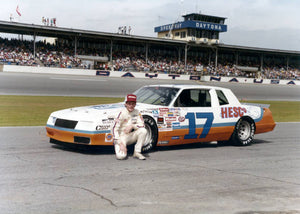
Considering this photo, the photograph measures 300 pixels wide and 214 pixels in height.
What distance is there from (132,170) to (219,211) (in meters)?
2.16

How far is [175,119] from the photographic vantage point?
25.9 ft

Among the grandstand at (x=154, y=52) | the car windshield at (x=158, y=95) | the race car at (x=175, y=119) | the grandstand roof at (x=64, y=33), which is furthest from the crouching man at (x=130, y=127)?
the grandstand roof at (x=64, y=33)

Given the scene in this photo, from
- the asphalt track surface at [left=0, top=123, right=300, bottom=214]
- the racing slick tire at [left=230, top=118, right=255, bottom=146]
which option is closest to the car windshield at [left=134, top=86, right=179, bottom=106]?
the asphalt track surface at [left=0, top=123, right=300, bottom=214]

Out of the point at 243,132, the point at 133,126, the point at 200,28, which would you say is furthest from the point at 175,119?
the point at 200,28

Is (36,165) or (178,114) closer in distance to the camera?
(36,165)

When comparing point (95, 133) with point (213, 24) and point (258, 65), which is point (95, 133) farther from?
point (213, 24)

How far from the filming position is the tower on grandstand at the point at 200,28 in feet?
247

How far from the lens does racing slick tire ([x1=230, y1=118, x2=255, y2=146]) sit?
899 cm

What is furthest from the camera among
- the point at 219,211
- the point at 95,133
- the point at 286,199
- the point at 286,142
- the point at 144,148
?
the point at 286,142

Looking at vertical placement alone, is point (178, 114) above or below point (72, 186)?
above

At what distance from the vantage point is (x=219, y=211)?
4098 mm

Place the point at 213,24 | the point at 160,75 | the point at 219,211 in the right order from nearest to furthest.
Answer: the point at 219,211, the point at 160,75, the point at 213,24

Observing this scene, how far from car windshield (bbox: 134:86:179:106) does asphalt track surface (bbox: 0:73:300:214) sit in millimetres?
1105

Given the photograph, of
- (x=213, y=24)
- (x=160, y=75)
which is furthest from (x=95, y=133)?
(x=213, y=24)
